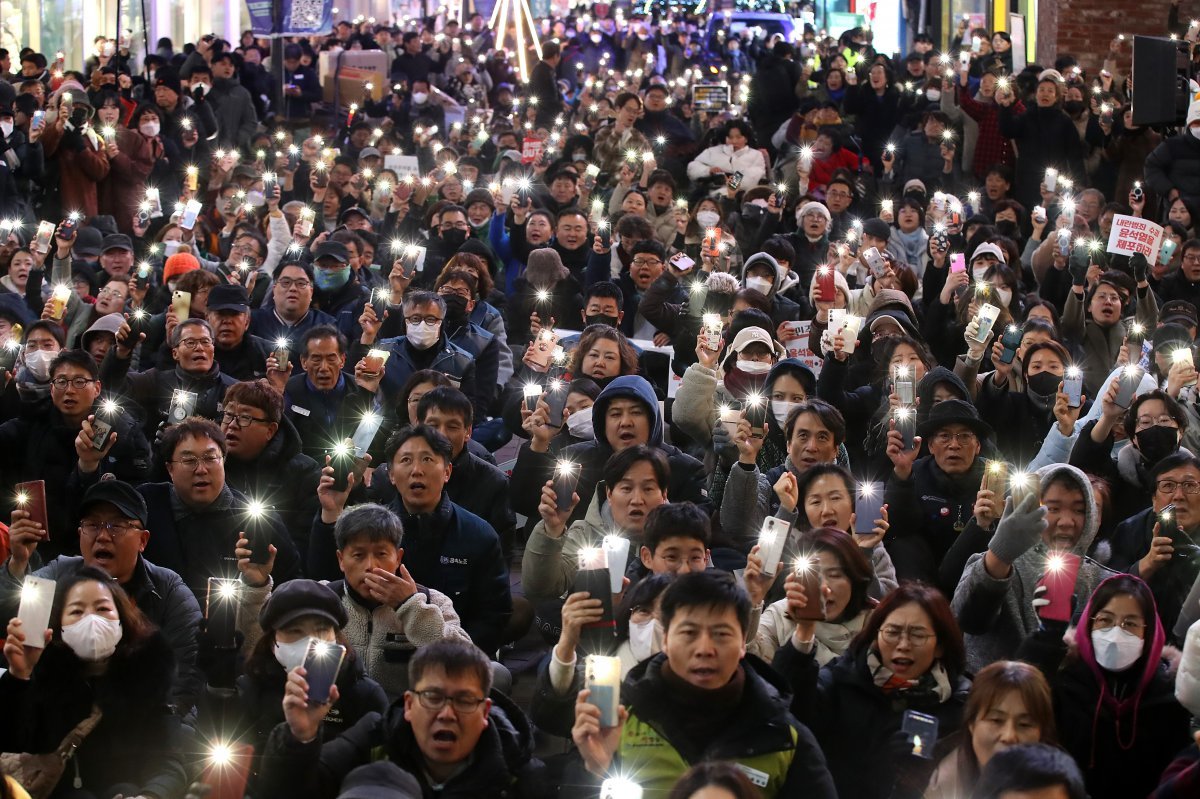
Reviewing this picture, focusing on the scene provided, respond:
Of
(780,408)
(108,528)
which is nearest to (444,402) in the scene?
(780,408)

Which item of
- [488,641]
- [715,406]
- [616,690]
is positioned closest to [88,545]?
[488,641]

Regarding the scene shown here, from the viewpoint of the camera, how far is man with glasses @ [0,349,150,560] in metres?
7.11

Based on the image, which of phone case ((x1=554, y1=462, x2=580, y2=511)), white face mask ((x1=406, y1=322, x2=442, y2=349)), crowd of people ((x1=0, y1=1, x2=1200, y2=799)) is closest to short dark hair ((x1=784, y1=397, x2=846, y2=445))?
crowd of people ((x1=0, y1=1, x2=1200, y2=799))

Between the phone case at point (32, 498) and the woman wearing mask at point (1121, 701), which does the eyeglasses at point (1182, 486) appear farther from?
the phone case at point (32, 498)

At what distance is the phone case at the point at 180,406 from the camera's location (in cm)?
740

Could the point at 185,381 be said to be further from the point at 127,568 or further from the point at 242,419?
the point at 127,568

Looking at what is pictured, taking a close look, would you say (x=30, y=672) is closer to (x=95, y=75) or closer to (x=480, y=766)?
(x=480, y=766)

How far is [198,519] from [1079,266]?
235 inches

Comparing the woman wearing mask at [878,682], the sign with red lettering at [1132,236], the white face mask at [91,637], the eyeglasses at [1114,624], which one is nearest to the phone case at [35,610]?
the white face mask at [91,637]

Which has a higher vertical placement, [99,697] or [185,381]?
[185,381]

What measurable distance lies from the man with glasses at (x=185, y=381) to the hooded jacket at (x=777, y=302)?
329cm

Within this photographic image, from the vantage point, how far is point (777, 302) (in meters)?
10.0

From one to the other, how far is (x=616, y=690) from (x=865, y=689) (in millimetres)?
1021

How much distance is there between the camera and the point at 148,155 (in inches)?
565
